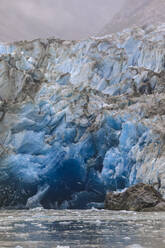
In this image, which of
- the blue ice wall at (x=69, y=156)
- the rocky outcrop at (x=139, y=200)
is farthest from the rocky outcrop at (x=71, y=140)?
the rocky outcrop at (x=139, y=200)

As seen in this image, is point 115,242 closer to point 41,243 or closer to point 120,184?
point 41,243

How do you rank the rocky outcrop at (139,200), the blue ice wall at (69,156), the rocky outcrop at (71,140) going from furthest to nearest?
1. the blue ice wall at (69,156)
2. the rocky outcrop at (71,140)
3. the rocky outcrop at (139,200)

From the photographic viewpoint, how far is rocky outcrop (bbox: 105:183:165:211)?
21844 millimetres

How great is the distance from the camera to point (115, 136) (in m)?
27.8

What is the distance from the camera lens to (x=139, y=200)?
73.8 feet

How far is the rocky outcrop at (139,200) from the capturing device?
21844mm

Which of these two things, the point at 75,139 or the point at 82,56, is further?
the point at 82,56

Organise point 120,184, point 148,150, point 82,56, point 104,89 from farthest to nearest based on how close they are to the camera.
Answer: point 82,56, point 104,89, point 120,184, point 148,150

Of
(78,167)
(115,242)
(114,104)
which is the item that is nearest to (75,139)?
(78,167)

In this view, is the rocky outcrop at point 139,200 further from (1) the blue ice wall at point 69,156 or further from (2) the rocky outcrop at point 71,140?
(1) the blue ice wall at point 69,156

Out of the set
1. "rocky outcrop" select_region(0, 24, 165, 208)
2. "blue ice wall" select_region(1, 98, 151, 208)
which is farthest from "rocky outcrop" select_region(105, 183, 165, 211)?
"blue ice wall" select_region(1, 98, 151, 208)

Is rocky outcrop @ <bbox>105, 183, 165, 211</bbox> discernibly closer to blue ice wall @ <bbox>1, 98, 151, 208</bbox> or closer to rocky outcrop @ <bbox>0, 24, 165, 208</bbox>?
rocky outcrop @ <bbox>0, 24, 165, 208</bbox>

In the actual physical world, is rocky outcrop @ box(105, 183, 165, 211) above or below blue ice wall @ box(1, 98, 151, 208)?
below

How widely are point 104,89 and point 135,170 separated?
12486 mm
